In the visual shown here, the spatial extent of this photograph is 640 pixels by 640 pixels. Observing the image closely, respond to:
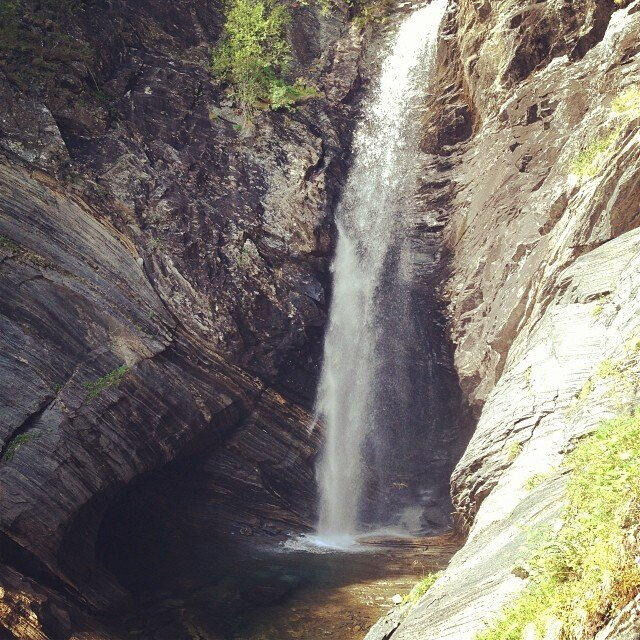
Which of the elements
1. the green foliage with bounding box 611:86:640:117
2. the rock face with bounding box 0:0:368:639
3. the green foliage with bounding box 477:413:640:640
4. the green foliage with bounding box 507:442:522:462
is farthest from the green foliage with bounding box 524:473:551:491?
the green foliage with bounding box 611:86:640:117

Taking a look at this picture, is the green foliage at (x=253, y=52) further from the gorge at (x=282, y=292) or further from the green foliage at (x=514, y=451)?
the green foliage at (x=514, y=451)

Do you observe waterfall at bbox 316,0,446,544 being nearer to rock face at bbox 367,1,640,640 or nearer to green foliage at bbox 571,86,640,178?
rock face at bbox 367,1,640,640

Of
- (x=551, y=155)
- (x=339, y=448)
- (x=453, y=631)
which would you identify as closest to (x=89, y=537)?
(x=339, y=448)

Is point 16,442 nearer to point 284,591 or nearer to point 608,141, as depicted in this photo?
point 284,591

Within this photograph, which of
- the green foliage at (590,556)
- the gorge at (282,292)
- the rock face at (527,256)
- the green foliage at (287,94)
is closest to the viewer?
the green foliage at (590,556)

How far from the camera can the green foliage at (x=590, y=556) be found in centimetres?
378

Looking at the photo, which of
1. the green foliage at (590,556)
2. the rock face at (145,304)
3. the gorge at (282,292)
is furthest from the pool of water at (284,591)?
the green foliage at (590,556)

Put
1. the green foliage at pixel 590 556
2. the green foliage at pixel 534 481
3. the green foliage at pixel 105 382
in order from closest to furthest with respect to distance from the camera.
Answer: the green foliage at pixel 590 556, the green foliage at pixel 534 481, the green foliage at pixel 105 382

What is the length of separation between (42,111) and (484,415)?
1545 cm

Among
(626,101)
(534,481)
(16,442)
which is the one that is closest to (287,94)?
(626,101)

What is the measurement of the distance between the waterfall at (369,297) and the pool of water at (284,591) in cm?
258

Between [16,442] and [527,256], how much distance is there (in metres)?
12.8

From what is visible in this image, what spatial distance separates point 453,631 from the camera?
5.70 meters

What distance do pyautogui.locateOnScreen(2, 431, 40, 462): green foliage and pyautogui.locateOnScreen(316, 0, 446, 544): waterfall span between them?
8.67 meters
